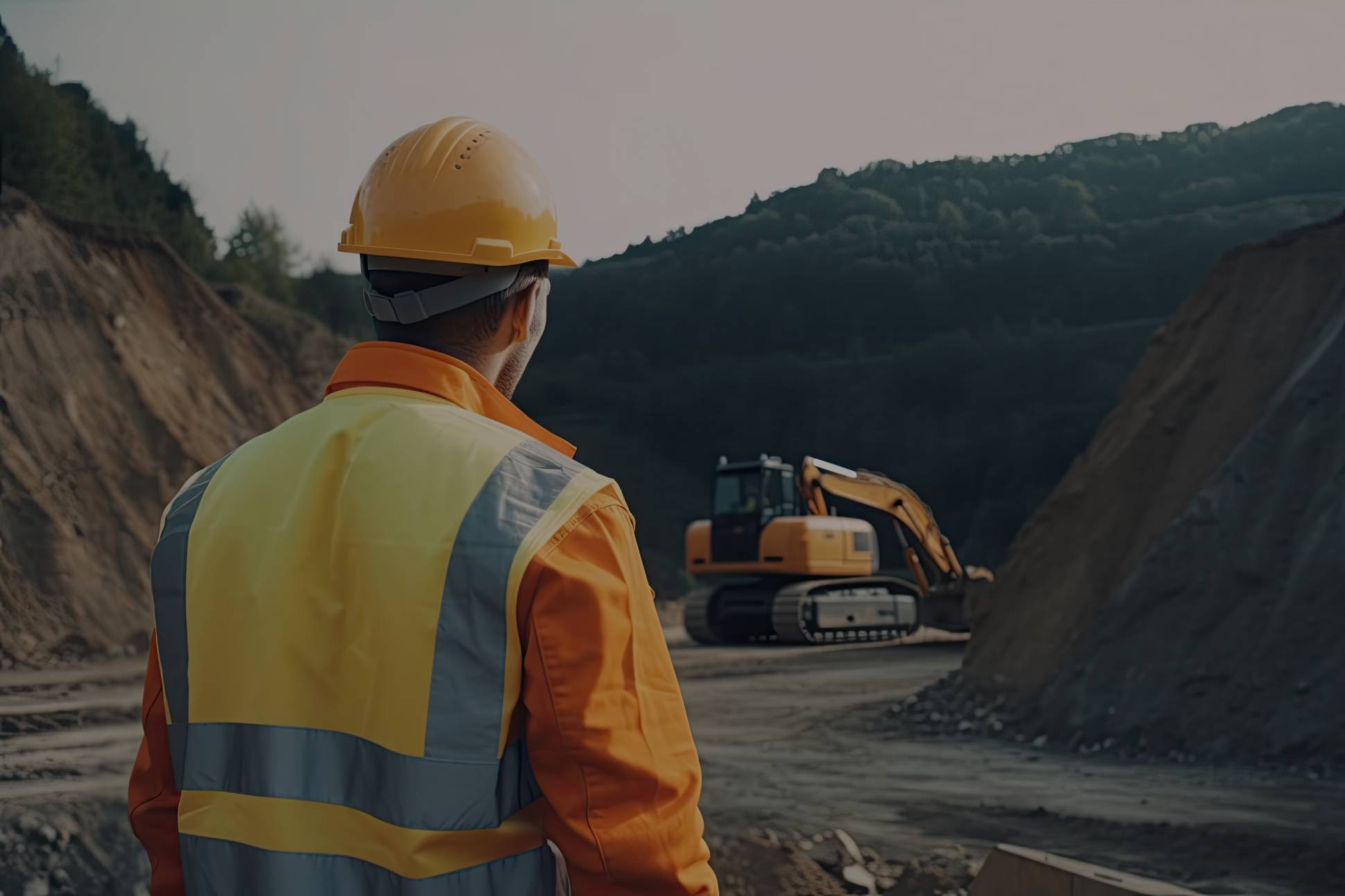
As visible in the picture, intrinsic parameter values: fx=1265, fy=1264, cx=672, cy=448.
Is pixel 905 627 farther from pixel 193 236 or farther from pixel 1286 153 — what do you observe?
pixel 1286 153

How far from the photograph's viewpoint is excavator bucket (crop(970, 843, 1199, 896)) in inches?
145

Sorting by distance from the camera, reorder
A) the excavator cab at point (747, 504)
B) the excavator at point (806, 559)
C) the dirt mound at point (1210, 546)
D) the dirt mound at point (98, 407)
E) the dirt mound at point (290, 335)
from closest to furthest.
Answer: the dirt mound at point (1210, 546), the dirt mound at point (98, 407), the excavator at point (806, 559), the excavator cab at point (747, 504), the dirt mound at point (290, 335)

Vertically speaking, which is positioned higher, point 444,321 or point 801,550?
point 444,321

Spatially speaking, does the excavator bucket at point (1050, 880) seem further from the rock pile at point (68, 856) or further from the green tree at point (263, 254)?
the green tree at point (263, 254)

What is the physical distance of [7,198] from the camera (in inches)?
774

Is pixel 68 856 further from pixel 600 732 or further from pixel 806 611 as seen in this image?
pixel 806 611

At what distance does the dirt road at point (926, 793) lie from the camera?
6.76 meters

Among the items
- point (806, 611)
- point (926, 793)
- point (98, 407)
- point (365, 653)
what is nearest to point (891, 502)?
point (806, 611)

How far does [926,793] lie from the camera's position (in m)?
8.47

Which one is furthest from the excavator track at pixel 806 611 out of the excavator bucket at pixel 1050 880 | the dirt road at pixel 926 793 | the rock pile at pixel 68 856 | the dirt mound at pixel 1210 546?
the excavator bucket at pixel 1050 880

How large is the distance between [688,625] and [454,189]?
19.7 m

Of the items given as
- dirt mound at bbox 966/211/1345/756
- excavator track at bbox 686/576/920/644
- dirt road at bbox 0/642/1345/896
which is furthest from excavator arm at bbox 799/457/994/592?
dirt road at bbox 0/642/1345/896

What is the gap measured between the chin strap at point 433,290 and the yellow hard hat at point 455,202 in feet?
0.06

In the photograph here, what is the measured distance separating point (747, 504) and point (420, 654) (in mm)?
18617
